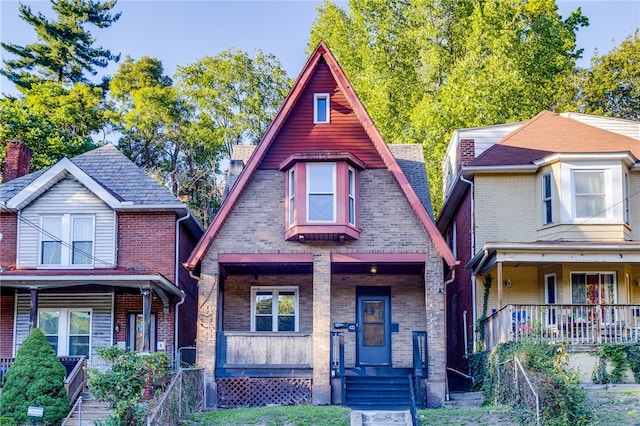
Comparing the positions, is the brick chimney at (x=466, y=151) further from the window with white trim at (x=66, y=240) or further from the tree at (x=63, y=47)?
the tree at (x=63, y=47)

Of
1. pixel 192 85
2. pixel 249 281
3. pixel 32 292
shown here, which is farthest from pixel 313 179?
pixel 192 85

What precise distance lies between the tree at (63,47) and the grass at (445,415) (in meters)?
33.1

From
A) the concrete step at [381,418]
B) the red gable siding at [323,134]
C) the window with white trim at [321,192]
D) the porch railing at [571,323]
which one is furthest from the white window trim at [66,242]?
the porch railing at [571,323]

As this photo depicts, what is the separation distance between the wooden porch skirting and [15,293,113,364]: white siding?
4496 mm

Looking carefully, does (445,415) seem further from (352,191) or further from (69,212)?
(69,212)

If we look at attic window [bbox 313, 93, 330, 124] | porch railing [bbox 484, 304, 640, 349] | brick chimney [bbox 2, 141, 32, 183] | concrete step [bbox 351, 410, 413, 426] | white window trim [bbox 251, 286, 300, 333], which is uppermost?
attic window [bbox 313, 93, 330, 124]

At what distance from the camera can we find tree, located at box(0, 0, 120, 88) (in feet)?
159

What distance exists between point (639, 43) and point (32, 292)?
30241mm

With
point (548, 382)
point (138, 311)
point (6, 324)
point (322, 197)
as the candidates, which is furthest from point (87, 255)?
point (548, 382)

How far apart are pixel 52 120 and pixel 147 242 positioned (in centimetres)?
1877

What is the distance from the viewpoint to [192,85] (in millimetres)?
44594

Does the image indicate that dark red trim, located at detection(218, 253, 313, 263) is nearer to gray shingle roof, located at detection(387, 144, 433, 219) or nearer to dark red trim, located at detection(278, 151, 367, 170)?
dark red trim, located at detection(278, 151, 367, 170)

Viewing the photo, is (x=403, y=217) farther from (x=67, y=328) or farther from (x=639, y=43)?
(x=639, y=43)

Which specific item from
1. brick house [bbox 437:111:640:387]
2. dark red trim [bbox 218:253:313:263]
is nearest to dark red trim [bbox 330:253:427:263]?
dark red trim [bbox 218:253:313:263]
